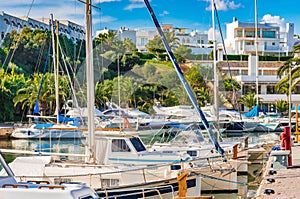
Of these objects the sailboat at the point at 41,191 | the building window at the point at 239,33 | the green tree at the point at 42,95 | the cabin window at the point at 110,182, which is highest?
the building window at the point at 239,33

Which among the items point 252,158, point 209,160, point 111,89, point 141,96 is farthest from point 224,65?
point 209,160

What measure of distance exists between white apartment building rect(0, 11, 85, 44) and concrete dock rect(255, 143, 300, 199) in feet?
190

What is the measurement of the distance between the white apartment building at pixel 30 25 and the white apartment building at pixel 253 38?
31903 mm

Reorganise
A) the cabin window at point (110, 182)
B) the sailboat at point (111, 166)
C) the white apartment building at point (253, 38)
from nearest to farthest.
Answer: the sailboat at point (111, 166)
the cabin window at point (110, 182)
the white apartment building at point (253, 38)

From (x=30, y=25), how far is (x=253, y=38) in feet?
153

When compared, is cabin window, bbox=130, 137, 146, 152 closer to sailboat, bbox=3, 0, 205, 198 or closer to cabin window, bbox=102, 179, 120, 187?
sailboat, bbox=3, 0, 205, 198

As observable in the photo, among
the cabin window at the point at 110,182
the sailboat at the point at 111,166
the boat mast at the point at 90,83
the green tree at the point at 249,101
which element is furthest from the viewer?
the green tree at the point at 249,101

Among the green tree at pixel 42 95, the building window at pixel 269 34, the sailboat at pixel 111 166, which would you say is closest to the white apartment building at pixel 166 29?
the building window at pixel 269 34

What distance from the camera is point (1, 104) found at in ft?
208

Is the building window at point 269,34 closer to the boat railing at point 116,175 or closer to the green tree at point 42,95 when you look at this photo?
the green tree at point 42,95

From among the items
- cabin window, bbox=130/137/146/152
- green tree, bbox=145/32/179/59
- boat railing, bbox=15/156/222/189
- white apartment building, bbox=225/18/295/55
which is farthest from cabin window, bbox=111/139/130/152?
white apartment building, bbox=225/18/295/55

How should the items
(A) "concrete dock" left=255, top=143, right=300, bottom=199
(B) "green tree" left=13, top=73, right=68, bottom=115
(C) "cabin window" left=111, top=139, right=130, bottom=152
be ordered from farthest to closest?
(B) "green tree" left=13, top=73, right=68, bottom=115 → (C) "cabin window" left=111, top=139, right=130, bottom=152 → (A) "concrete dock" left=255, top=143, right=300, bottom=199

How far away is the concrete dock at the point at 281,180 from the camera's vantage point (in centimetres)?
1489

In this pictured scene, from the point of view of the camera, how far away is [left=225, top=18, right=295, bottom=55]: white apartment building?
112625 mm
